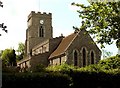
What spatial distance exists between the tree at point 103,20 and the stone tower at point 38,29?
57.4 m

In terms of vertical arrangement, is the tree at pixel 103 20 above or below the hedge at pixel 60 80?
above

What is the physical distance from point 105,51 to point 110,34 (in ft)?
7.98

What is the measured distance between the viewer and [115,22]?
2159 cm

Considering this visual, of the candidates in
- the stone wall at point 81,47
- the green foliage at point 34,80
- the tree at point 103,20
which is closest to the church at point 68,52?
the stone wall at point 81,47

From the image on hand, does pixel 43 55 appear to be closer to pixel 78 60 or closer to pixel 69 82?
pixel 78 60

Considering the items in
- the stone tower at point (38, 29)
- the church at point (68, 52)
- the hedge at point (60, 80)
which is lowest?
the hedge at point (60, 80)

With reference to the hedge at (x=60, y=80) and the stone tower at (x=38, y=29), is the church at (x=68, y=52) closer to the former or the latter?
the stone tower at (x=38, y=29)

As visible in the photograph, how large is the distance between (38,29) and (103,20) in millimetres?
59991

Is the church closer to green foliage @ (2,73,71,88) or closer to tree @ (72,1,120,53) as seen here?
tree @ (72,1,120,53)

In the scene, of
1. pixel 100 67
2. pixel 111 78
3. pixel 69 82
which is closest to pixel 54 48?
pixel 100 67

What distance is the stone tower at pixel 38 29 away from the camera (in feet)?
265

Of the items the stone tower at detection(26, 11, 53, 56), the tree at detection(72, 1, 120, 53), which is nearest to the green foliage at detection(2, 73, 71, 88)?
the tree at detection(72, 1, 120, 53)

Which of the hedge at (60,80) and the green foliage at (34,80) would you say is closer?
the green foliage at (34,80)

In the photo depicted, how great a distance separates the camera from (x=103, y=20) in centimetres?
2244
